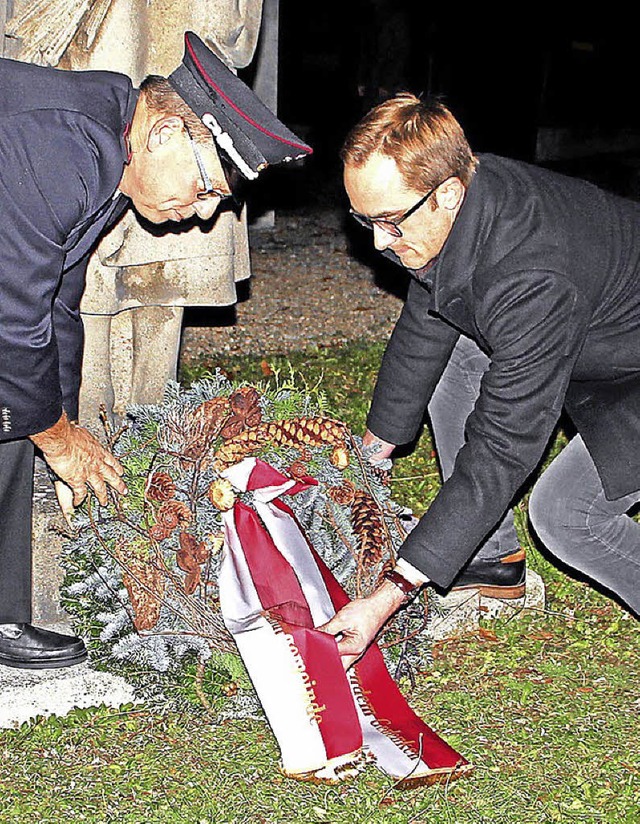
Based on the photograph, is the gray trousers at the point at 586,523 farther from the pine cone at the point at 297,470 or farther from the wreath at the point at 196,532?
the pine cone at the point at 297,470

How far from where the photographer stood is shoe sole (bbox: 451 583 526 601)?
4.07m

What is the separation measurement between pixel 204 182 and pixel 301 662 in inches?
49.3

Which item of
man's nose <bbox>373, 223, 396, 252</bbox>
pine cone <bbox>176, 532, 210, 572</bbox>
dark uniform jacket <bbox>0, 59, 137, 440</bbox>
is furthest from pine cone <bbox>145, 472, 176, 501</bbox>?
man's nose <bbox>373, 223, 396, 252</bbox>

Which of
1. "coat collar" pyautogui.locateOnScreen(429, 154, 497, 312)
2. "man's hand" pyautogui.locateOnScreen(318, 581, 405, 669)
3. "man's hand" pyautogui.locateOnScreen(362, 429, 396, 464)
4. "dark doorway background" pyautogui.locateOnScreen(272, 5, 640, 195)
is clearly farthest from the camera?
"dark doorway background" pyautogui.locateOnScreen(272, 5, 640, 195)

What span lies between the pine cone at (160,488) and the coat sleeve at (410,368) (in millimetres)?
711

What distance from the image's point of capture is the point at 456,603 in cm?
404

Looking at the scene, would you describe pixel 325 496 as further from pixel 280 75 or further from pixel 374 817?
pixel 280 75

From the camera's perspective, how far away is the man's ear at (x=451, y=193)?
2863 millimetres

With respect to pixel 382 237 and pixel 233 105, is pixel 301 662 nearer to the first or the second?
pixel 382 237

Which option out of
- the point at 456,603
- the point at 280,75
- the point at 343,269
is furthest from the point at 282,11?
the point at 456,603

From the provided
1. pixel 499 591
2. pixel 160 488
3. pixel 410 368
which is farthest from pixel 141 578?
pixel 499 591

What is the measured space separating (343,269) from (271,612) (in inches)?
265

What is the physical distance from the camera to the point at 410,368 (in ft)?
11.8

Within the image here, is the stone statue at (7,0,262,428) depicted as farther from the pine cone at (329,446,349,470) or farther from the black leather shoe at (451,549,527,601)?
the black leather shoe at (451,549,527,601)
